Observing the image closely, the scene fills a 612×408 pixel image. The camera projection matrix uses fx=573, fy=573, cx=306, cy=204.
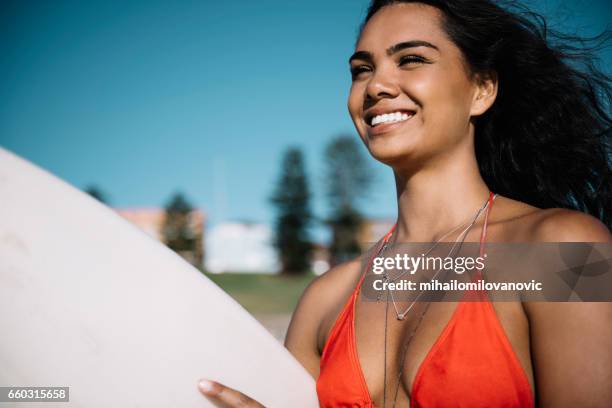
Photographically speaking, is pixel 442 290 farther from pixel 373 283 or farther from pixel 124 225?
pixel 124 225

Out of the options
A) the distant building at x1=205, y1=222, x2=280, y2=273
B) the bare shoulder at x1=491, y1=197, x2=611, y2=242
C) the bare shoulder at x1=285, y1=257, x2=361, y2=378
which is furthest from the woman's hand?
the distant building at x1=205, y1=222, x2=280, y2=273

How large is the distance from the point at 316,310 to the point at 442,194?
0.58m

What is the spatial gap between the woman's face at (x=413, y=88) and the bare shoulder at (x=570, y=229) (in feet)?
1.27

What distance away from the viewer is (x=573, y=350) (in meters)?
1.19

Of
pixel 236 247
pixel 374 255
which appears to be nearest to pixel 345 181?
pixel 236 247

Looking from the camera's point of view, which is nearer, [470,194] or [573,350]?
[573,350]

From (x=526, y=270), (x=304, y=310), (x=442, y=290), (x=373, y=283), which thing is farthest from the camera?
(x=304, y=310)

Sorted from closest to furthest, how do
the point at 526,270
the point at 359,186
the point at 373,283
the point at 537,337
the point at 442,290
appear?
the point at 537,337 < the point at 526,270 < the point at 442,290 < the point at 373,283 < the point at 359,186

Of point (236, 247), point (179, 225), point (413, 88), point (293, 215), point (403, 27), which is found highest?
point (179, 225)

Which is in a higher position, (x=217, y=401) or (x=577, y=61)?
(x=577, y=61)

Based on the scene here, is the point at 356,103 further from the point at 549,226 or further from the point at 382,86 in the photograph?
the point at 549,226

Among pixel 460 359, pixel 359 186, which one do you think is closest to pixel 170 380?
pixel 460 359

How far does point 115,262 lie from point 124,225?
0.12m

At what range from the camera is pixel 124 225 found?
1436 mm
